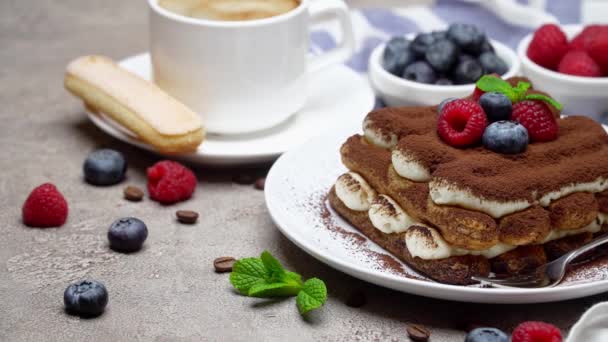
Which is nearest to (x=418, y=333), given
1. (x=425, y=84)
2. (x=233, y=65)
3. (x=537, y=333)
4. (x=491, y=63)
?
(x=537, y=333)

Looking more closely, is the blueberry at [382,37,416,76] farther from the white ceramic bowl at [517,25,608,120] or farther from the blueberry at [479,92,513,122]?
the blueberry at [479,92,513,122]

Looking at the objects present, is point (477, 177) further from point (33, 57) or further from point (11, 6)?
point (11, 6)

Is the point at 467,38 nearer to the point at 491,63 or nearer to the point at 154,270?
the point at 491,63

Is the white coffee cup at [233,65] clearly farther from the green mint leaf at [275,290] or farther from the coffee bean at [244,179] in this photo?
the green mint leaf at [275,290]

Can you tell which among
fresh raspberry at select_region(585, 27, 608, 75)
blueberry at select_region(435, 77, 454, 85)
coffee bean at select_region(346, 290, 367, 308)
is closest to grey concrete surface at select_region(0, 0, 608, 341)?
coffee bean at select_region(346, 290, 367, 308)

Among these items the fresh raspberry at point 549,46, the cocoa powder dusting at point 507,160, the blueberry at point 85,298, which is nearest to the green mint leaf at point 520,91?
the cocoa powder dusting at point 507,160
